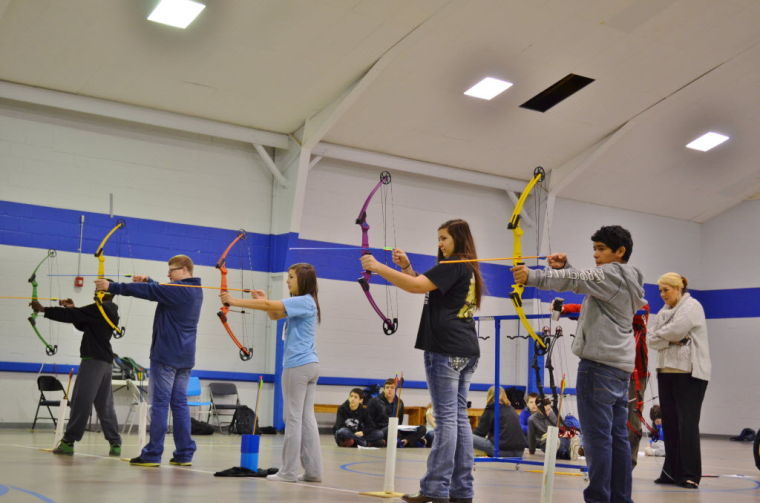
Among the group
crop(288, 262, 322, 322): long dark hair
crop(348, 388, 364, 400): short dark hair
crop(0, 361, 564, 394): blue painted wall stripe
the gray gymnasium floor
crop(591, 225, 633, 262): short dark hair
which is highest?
crop(591, 225, 633, 262): short dark hair

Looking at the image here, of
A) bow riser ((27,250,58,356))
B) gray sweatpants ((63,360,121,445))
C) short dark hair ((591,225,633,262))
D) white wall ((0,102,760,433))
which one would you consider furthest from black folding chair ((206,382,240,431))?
short dark hair ((591,225,633,262))

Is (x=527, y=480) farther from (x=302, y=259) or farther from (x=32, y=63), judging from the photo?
(x=32, y=63)

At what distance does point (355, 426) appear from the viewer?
1161 cm

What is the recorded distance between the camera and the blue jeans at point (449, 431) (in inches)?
175

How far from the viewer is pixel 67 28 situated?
1034 centimetres

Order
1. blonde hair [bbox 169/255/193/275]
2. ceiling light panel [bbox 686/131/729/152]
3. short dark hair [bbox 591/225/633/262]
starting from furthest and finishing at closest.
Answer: ceiling light panel [bbox 686/131/729/152]
blonde hair [bbox 169/255/193/275]
short dark hair [bbox 591/225/633/262]

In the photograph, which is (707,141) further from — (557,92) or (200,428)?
(200,428)

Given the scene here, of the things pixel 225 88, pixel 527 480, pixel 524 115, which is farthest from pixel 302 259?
pixel 527 480

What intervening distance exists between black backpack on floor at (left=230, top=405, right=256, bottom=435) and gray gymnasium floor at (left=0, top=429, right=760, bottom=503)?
282 cm

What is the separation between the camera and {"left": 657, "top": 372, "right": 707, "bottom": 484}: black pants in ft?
22.5

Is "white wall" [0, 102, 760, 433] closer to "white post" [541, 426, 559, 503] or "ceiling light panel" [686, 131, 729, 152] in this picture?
"ceiling light panel" [686, 131, 729, 152]

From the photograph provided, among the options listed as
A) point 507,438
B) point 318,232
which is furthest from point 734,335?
point 507,438

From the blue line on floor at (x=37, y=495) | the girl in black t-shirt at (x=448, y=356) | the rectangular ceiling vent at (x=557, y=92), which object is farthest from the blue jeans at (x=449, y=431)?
the rectangular ceiling vent at (x=557, y=92)

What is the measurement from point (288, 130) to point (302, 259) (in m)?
2.14
